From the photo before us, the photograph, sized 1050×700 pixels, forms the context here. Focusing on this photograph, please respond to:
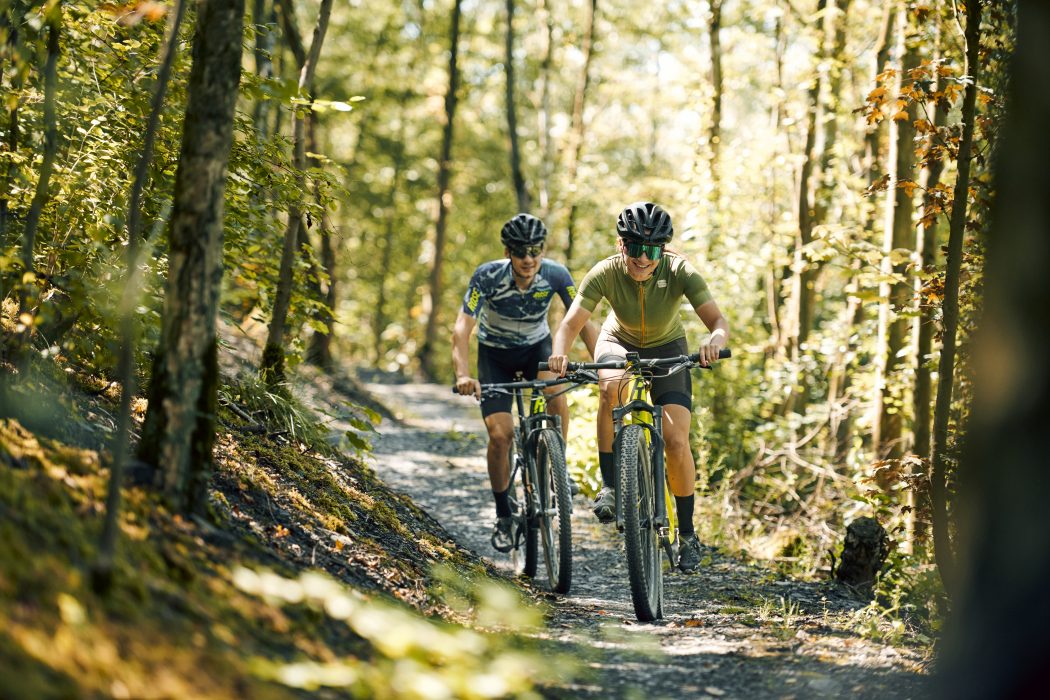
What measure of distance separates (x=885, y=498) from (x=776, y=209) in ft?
48.7

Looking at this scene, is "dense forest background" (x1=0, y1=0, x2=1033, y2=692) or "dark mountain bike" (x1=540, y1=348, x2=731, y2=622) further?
"dark mountain bike" (x1=540, y1=348, x2=731, y2=622)

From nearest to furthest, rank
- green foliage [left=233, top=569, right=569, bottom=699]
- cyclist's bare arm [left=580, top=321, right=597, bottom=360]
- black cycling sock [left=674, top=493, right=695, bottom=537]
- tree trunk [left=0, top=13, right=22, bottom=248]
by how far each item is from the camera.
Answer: green foliage [left=233, top=569, right=569, bottom=699] < tree trunk [left=0, top=13, right=22, bottom=248] < black cycling sock [left=674, top=493, right=695, bottom=537] < cyclist's bare arm [left=580, top=321, right=597, bottom=360]

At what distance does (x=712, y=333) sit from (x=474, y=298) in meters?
1.75

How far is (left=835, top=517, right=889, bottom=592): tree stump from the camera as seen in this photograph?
6.71m

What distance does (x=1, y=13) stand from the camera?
399cm

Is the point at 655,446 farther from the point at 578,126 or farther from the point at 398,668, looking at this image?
the point at 578,126

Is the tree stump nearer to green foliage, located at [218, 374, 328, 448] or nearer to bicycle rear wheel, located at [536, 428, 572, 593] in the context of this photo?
bicycle rear wheel, located at [536, 428, 572, 593]

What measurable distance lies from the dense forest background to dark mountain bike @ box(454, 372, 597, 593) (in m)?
1.41

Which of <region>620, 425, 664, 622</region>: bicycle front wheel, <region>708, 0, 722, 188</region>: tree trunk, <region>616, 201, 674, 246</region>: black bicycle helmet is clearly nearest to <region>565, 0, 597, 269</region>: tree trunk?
<region>708, 0, 722, 188</region>: tree trunk

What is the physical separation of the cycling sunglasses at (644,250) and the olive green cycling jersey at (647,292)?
0.11 meters

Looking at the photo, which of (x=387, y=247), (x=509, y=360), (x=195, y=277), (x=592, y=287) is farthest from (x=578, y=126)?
(x=195, y=277)

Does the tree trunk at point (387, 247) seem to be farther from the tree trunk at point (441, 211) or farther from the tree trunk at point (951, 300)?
the tree trunk at point (951, 300)

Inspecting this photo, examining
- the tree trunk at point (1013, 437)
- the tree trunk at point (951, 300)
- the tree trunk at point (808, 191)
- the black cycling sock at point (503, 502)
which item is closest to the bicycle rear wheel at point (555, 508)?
the black cycling sock at point (503, 502)

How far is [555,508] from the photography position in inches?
248
